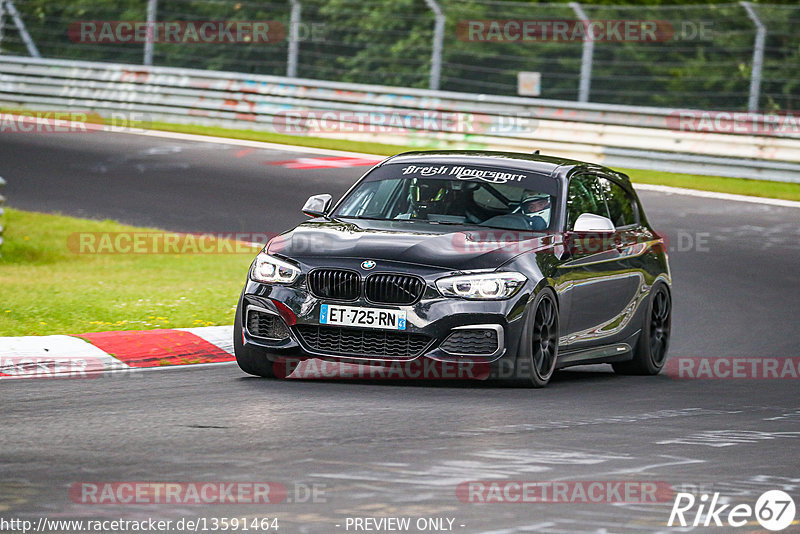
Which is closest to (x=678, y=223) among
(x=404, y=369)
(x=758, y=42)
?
(x=758, y=42)

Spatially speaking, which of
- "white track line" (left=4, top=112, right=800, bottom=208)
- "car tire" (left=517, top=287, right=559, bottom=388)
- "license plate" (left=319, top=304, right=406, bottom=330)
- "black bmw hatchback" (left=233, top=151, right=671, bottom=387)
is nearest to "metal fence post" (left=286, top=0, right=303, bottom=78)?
"white track line" (left=4, top=112, right=800, bottom=208)

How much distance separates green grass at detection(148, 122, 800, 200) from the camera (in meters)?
23.1

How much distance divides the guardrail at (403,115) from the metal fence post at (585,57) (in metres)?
0.32

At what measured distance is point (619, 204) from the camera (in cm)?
1193

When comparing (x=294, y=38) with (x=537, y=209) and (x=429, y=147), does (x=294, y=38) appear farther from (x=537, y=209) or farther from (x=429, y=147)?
(x=537, y=209)

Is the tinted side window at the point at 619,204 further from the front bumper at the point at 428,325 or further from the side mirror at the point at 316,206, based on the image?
the front bumper at the point at 428,325

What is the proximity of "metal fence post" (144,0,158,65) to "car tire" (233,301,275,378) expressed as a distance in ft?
63.8

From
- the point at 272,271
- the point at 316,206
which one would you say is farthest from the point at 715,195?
the point at 272,271

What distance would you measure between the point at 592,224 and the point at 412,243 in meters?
1.46

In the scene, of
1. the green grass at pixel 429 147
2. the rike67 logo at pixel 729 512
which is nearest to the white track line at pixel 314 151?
the green grass at pixel 429 147

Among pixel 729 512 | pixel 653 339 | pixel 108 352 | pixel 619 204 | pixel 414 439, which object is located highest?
pixel 619 204

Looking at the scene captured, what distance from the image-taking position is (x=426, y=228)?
10078mm

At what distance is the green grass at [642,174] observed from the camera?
75.7 feet

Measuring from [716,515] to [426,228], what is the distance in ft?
13.7
